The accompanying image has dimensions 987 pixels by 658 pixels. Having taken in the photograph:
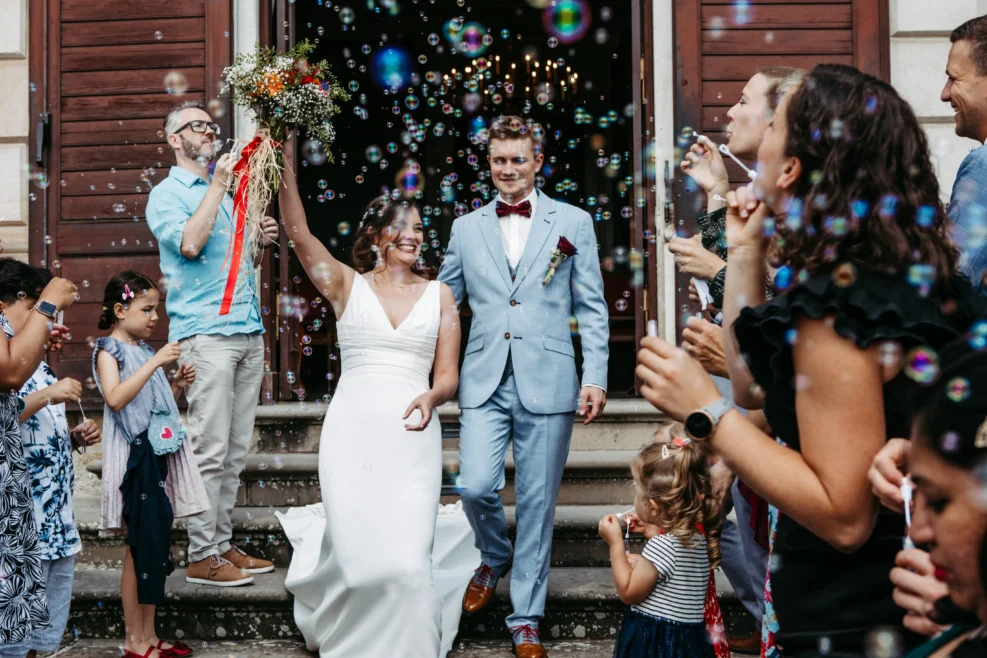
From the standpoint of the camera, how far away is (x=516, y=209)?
4.34m

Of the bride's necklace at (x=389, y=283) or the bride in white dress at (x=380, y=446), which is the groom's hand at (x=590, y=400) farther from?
the bride's necklace at (x=389, y=283)

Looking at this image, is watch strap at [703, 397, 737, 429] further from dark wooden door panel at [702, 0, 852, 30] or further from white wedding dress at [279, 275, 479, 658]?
dark wooden door panel at [702, 0, 852, 30]

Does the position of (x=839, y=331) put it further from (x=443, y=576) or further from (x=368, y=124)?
(x=368, y=124)

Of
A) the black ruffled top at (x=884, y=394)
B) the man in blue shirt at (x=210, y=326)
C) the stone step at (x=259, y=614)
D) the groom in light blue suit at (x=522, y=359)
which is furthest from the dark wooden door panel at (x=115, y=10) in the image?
the black ruffled top at (x=884, y=394)

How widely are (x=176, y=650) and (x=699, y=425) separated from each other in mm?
3135

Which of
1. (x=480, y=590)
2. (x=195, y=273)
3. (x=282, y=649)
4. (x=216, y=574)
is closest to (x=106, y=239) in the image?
(x=195, y=273)

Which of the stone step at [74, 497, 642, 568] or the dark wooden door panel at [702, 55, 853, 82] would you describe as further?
the dark wooden door panel at [702, 55, 853, 82]

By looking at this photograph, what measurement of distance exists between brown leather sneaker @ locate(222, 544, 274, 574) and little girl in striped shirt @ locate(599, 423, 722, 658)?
6.98 ft

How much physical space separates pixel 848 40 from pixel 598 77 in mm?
5924

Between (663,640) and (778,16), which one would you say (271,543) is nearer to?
(663,640)

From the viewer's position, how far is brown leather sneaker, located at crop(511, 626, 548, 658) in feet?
12.5

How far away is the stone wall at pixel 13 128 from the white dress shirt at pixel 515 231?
11.6 feet

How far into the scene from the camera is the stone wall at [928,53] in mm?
5980

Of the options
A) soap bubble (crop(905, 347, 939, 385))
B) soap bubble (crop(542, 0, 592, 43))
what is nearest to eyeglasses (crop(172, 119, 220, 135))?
soap bubble (crop(542, 0, 592, 43))
